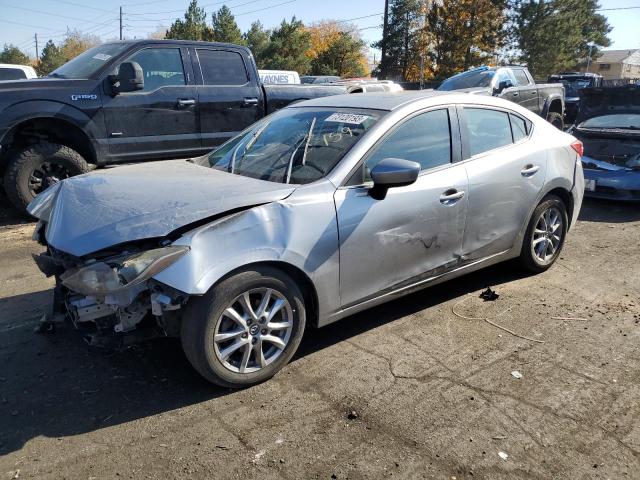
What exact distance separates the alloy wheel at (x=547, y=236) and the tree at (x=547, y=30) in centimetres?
4228

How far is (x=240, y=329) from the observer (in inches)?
122

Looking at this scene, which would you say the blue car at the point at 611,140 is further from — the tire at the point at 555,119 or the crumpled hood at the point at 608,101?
the tire at the point at 555,119

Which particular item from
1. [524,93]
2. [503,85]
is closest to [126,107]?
[503,85]

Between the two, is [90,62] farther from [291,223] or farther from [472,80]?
[472,80]

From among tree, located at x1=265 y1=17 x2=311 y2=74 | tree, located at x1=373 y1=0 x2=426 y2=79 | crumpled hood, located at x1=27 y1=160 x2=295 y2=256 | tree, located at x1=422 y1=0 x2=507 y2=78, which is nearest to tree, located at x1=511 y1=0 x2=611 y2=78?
tree, located at x1=422 y1=0 x2=507 y2=78

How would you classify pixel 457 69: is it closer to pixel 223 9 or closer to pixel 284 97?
pixel 223 9

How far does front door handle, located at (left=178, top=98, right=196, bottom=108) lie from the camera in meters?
7.41

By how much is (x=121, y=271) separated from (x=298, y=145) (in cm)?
158

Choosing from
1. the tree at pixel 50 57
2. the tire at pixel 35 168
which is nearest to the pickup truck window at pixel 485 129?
the tire at pixel 35 168

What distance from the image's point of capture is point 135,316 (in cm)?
300

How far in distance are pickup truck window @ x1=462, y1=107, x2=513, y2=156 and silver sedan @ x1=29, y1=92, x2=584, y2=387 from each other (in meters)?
0.01

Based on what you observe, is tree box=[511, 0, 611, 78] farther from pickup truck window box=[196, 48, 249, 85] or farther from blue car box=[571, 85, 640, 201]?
pickup truck window box=[196, 48, 249, 85]

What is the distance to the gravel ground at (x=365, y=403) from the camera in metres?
2.59

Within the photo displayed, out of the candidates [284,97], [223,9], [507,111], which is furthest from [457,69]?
[507,111]
